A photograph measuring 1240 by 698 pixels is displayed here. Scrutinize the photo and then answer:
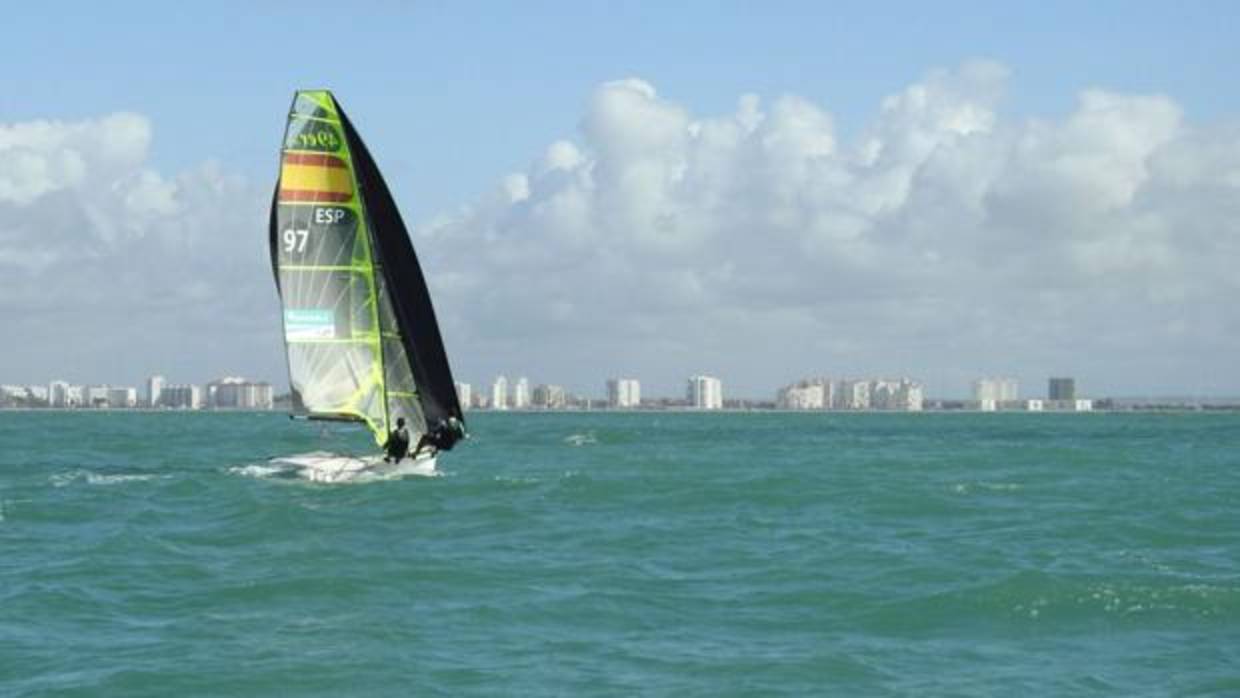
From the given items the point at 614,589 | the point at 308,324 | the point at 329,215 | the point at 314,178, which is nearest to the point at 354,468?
the point at 308,324

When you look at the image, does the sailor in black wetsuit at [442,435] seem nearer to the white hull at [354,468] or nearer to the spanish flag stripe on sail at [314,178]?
the white hull at [354,468]

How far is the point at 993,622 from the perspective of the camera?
80.4 feet

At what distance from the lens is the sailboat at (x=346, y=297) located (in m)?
48.4

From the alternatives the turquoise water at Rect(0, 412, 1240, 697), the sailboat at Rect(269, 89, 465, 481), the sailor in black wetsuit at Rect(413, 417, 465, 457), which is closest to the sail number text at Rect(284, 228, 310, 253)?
the sailboat at Rect(269, 89, 465, 481)

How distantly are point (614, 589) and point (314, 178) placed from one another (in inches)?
941

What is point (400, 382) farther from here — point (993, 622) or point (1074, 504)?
point (993, 622)

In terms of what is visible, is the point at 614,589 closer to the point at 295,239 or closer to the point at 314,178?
the point at 295,239

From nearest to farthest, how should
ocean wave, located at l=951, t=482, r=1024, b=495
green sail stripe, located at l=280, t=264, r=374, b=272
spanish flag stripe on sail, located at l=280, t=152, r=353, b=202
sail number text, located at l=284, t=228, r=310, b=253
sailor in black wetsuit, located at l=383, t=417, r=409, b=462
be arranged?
spanish flag stripe on sail, located at l=280, t=152, r=353, b=202
sail number text, located at l=284, t=228, r=310, b=253
green sail stripe, located at l=280, t=264, r=374, b=272
sailor in black wetsuit, located at l=383, t=417, r=409, b=462
ocean wave, located at l=951, t=482, r=1024, b=495

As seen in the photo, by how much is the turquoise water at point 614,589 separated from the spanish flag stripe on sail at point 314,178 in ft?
25.5

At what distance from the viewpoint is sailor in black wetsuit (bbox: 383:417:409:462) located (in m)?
49.4

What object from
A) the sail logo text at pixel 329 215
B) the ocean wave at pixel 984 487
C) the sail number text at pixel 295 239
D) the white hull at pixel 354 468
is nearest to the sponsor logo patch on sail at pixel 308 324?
the sail number text at pixel 295 239

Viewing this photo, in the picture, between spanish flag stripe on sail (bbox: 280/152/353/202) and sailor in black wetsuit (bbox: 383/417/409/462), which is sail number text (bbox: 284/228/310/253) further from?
sailor in black wetsuit (bbox: 383/417/409/462)

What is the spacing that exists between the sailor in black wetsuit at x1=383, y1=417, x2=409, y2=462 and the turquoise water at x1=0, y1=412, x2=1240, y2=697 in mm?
1263

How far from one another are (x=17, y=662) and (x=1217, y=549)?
22588mm
